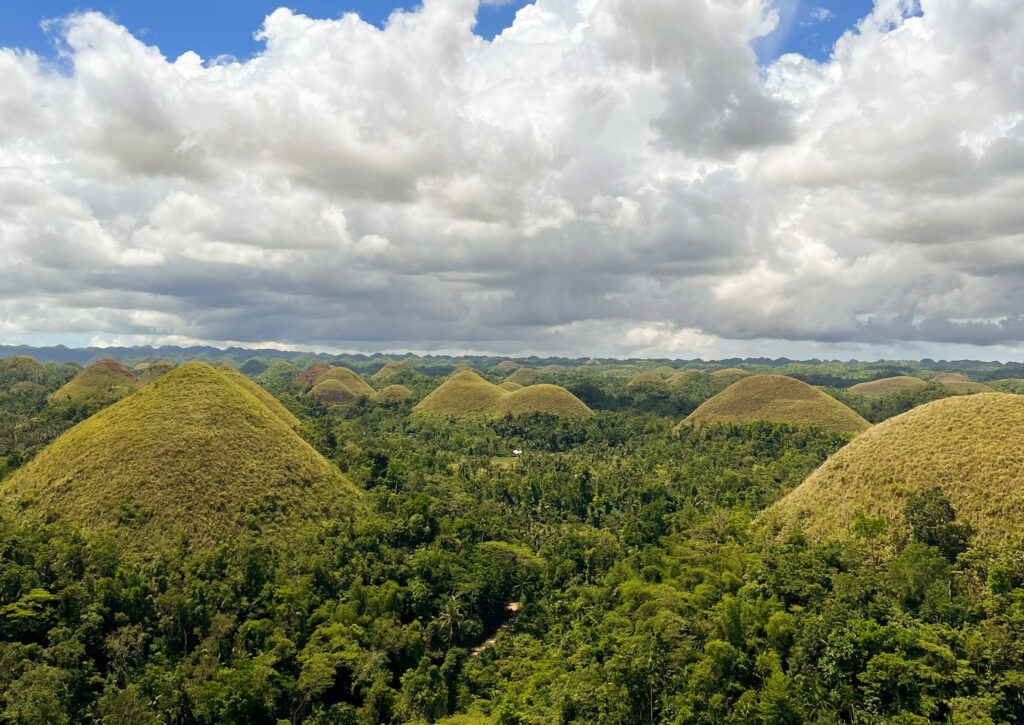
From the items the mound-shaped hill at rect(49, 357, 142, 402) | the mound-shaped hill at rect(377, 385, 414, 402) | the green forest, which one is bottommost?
the green forest

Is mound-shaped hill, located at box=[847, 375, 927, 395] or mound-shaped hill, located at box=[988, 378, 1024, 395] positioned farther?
mound-shaped hill, located at box=[847, 375, 927, 395]

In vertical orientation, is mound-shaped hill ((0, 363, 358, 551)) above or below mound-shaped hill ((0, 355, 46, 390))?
below

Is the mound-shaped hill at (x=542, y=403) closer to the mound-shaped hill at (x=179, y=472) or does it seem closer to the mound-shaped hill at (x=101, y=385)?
the mound-shaped hill at (x=101, y=385)

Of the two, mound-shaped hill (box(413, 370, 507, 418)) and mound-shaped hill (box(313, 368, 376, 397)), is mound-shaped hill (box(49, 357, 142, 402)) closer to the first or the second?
mound-shaped hill (box(313, 368, 376, 397))

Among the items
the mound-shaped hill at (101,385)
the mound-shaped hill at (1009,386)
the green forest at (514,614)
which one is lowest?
the green forest at (514,614)

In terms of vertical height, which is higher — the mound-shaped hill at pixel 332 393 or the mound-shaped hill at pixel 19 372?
the mound-shaped hill at pixel 19 372

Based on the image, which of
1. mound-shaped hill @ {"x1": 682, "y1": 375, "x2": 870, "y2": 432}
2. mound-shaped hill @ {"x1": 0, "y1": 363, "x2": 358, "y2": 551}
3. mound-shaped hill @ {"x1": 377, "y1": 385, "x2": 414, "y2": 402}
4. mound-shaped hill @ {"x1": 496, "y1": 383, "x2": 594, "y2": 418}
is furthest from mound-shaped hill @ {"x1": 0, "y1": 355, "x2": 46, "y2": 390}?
mound-shaped hill @ {"x1": 682, "y1": 375, "x2": 870, "y2": 432}

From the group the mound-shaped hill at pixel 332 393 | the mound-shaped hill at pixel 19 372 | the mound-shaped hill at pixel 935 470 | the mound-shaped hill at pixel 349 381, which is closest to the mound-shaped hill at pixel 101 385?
the mound-shaped hill at pixel 19 372
